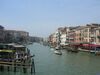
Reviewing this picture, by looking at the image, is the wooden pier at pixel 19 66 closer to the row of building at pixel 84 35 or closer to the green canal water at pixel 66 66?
the green canal water at pixel 66 66

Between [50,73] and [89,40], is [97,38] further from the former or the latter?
[50,73]

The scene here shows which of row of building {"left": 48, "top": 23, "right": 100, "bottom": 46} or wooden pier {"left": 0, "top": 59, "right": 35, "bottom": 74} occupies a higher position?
row of building {"left": 48, "top": 23, "right": 100, "bottom": 46}

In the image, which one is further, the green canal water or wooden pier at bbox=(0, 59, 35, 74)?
the green canal water

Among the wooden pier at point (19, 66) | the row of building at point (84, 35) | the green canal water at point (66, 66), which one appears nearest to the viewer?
the wooden pier at point (19, 66)

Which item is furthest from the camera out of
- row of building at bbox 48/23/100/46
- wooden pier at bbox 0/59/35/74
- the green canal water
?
row of building at bbox 48/23/100/46

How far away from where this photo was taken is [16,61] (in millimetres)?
32094

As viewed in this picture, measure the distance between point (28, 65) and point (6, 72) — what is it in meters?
2.68

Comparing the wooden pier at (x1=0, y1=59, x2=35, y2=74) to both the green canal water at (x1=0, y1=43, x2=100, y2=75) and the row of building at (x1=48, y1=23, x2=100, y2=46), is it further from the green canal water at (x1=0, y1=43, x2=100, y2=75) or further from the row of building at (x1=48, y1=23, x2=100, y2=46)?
the row of building at (x1=48, y1=23, x2=100, y2=46)

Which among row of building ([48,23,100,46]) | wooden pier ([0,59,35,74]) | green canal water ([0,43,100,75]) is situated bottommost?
green canal water ([0,43,100,75])

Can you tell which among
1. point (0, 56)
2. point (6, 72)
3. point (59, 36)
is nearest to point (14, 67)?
point (6, 72)

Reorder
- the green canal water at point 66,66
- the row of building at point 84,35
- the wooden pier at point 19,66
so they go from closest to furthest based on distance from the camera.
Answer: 1. the wooden pier at point 19,66
2. the green canal water at point 66,66
3. the row of building at point 84,35

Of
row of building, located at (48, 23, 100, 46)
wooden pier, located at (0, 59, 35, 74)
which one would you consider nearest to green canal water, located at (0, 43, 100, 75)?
wooden pier, located at (0, 59, 35, 74)

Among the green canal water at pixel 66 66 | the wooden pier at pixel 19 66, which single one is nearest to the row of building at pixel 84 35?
the green canal water at pixel 66 66

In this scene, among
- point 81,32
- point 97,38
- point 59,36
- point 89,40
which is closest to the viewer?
point 97,38
